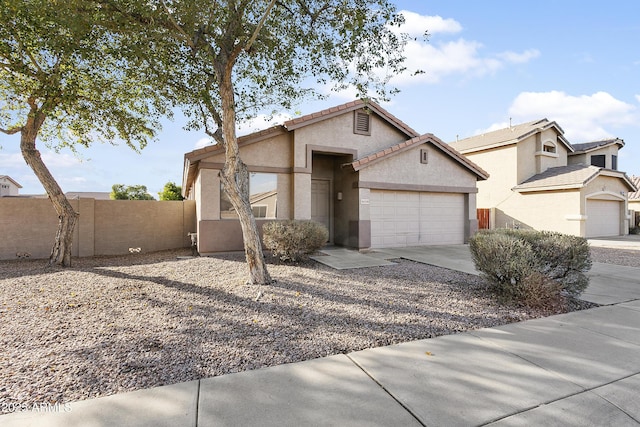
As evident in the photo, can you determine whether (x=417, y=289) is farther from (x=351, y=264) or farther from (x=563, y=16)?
(x=563, y=16)

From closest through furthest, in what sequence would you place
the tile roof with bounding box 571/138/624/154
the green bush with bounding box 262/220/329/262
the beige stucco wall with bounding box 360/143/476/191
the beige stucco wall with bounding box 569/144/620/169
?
the green bush with bounding box 262/220/329/262 → the beige stucco wall with bounding box 360/143/476/191 → the tile roof with bounding box 571/138/624/154 → the beige stucco wall with bounding box 569/144/620/169

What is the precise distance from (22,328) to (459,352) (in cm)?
558

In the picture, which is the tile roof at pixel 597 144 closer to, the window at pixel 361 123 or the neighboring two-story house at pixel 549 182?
the neighboring two-story house at pixel 549 182

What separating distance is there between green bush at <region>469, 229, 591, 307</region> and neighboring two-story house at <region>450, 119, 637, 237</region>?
1417 cm

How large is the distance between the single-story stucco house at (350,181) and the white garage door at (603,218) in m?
9.22

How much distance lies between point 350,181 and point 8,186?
46.0 m

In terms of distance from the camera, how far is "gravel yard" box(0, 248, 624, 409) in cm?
318

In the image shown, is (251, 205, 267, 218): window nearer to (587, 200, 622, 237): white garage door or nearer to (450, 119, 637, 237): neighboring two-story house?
(450, 119, 637, 237): neighboring two-story house

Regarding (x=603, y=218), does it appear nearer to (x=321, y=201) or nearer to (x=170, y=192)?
(x=321, y=201)

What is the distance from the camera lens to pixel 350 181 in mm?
11977

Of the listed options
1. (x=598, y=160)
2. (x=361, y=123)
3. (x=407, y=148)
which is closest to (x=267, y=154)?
(x=361, y=123)

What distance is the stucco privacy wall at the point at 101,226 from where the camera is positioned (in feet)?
33.7

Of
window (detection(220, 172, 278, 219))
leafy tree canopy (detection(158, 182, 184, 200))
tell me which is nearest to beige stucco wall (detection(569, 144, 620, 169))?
window (detection(220, 172, 278, 219))

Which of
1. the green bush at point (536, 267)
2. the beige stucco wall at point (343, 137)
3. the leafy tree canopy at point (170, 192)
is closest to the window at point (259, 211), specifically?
the beige stucco wall at point (343, 137)
